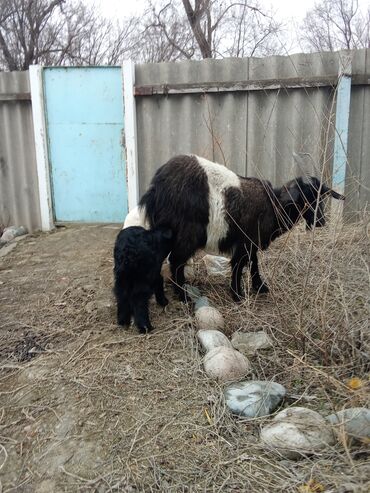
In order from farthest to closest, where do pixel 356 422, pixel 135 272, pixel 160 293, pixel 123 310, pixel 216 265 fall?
pixel 216 265 < pixel 160 293 < pixel 123 310 < pixel 135 272 < pixel 356 422

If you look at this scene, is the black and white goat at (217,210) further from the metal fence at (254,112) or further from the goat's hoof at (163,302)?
the metal fence at (254,112)

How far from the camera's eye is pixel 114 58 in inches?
699

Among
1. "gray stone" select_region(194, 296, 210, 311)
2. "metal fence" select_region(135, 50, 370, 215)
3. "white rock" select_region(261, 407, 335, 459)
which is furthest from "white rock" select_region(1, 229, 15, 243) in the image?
"white rock" select_region(261, 407, 335, 459)

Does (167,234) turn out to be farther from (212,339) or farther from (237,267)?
(212,339)

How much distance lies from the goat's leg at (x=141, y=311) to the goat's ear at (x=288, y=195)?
1.68m

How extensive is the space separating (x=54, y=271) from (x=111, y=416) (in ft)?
9.53

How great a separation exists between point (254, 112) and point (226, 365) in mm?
3982

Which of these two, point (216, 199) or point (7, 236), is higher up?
point (216, 199)

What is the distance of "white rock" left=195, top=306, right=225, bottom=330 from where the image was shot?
368 centimetres

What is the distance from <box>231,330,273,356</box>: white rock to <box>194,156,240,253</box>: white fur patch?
1.06 meters

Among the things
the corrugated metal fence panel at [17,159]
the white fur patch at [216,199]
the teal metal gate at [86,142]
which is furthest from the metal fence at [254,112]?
the corrugated metal fence panel at [17,159]

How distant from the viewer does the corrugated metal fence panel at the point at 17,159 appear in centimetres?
658

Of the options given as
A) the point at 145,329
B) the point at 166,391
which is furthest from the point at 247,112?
the point at 166,391

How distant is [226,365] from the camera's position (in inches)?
116
